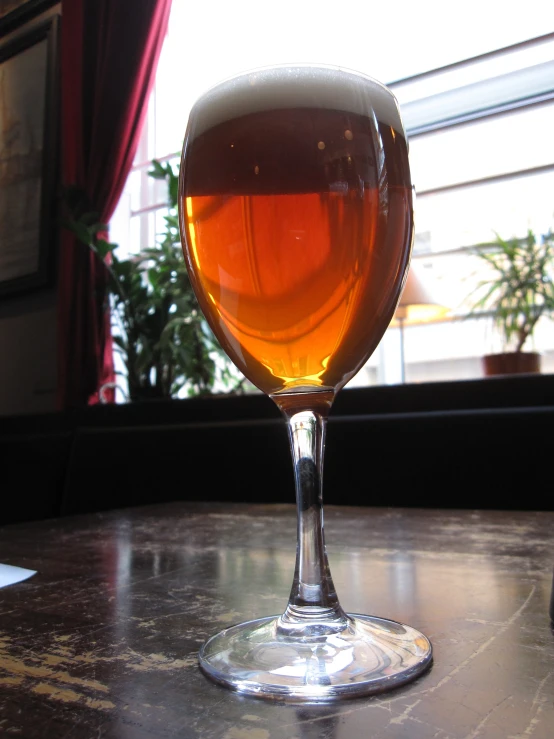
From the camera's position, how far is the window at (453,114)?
2.83 m

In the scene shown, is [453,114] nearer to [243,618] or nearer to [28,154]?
[28,154]

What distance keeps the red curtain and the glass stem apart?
3.29 metres

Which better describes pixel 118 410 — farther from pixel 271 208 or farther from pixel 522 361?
pixel 271 208

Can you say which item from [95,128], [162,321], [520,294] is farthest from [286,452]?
[95,128]

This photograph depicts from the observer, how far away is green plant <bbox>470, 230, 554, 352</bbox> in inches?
87.8

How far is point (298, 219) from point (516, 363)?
77.1 inches

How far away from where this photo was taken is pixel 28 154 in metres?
4.28

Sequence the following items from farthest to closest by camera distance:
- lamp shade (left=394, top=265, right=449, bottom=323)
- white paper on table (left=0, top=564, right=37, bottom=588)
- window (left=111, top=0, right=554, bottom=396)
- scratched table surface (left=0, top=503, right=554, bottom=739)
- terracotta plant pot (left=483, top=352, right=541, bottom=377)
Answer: window (left=111, top=0, right=554, bottom=396), lamp shade (left=394, top=265, right=449, bottom=323), terracotta plant pot (left=483, top=352, right=541, bottom=377), white paper on table (left=0, top=564, right=37, bottom=588), scratched table surface (left=0, top=503, right=554, bottom=739)

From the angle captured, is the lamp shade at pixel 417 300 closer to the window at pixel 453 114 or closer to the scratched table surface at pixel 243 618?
the window at pixel 453 114

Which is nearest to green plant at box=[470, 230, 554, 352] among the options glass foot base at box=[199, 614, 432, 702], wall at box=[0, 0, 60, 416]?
glass foot base at box=[199, 614, 432, 702]

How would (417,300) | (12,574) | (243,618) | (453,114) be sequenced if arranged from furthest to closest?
1. (453,114)
2. (417,300)
3. (12,574)
4. (243,618)

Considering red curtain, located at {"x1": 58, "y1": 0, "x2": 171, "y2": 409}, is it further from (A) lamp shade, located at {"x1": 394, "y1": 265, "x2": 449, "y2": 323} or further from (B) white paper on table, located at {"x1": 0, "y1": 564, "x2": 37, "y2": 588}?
(B) white paper on table, located at {"x1": 0, "y1": 564, "x2": 37, "y2": 588}

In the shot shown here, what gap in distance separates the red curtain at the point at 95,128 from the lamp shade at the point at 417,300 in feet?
Result: 5.18

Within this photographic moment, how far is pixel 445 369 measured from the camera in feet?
10.3
